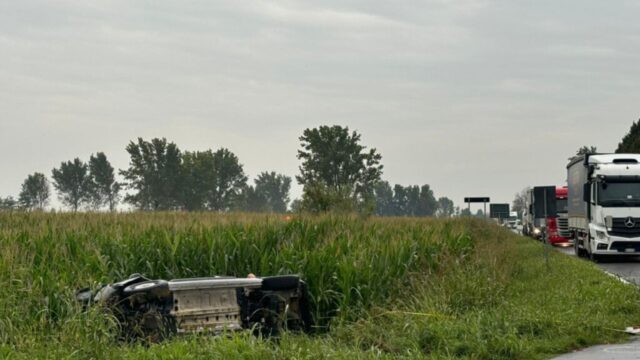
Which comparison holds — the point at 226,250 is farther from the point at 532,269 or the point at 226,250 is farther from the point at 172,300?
the point at 532,269

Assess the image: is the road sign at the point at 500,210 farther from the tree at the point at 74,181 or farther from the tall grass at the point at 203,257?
the tree at the point at 74,181

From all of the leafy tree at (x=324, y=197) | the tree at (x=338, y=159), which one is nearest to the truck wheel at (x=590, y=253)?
the leafy tree at (x=324, y=197)

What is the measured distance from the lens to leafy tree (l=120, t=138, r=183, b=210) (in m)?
125

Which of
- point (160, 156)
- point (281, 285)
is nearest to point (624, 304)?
point (281, 285)

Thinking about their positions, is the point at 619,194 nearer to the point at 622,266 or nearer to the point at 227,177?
the point at 622,266

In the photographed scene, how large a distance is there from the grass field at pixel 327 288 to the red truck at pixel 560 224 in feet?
81.6

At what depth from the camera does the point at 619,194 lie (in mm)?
26344

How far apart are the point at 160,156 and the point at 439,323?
120 meters

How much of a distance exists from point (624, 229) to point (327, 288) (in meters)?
16.4

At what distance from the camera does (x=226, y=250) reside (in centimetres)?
1469

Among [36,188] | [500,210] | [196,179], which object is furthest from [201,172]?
[500,210]

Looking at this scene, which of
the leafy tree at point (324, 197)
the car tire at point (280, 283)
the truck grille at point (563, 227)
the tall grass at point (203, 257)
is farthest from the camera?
the leafy tree at point (324, 197)

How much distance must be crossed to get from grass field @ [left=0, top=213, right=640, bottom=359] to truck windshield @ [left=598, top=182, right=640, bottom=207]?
8238 mm

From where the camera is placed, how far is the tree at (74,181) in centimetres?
15100
